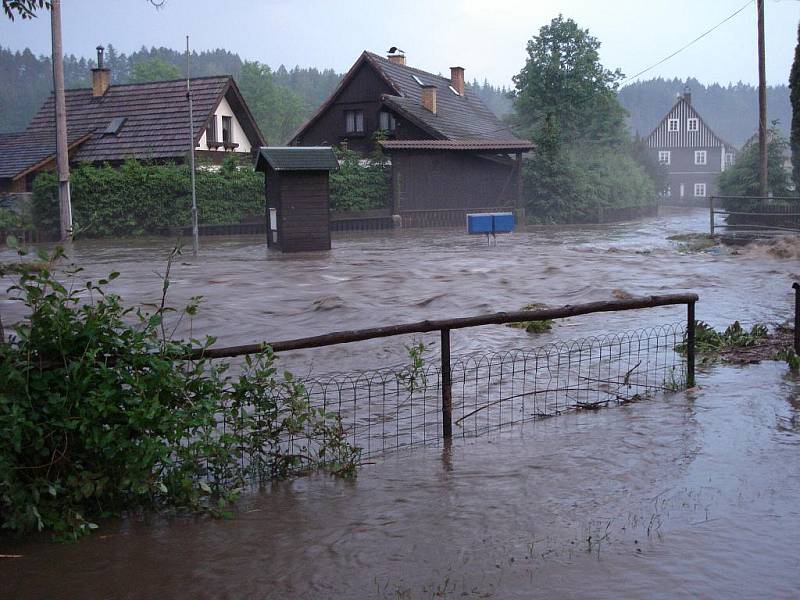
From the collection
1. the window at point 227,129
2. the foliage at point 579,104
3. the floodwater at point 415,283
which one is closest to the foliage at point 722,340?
the floodwater at point 415,283

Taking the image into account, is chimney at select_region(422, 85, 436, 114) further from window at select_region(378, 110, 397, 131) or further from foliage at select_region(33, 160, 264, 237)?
foliage at select_region(33, 160, 264, 237)

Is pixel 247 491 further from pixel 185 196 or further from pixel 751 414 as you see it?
pixel 185 196

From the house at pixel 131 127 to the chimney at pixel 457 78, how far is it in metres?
13.9

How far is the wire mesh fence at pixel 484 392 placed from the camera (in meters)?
7.93

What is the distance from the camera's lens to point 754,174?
3519cm

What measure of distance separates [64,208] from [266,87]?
3036 inches

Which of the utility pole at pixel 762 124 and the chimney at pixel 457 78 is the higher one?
the chimney at pixel 457 78

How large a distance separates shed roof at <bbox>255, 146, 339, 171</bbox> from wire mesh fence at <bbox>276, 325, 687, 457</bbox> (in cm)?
1520

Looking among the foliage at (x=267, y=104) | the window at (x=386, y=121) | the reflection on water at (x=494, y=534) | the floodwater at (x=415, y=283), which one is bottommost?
the reflection on water at (x=494, y=534)

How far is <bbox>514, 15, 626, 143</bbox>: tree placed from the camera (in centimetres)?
5538

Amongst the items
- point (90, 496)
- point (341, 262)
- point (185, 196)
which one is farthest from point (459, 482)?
point (185, 196)

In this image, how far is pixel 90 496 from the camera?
17.8 feet

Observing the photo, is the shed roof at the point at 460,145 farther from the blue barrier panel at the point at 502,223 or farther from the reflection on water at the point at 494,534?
the reflection on water at the point at 494,534

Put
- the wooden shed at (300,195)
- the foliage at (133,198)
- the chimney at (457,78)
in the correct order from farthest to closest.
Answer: the chimney at (457,78) < the foliage at (133,198) < the wooden shed at (300,195)
